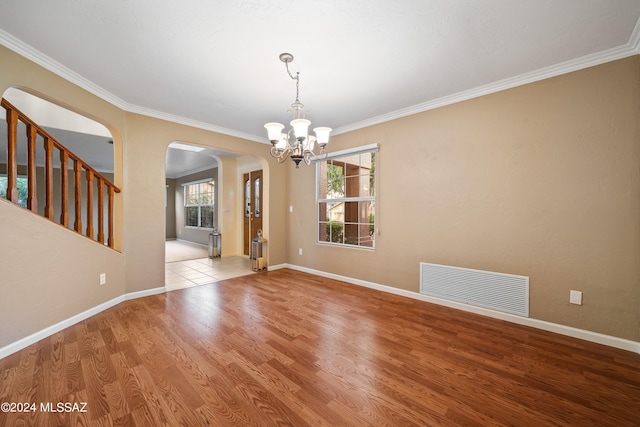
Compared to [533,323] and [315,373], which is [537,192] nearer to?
[533,323]

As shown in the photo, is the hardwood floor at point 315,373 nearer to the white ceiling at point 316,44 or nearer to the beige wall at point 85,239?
the beige wall at point 85,239

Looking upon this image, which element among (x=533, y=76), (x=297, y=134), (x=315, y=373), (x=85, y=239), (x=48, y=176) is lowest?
(x=315, y=373)

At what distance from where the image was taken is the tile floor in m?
4.18

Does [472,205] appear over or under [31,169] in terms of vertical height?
under

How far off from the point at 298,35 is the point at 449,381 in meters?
2.79

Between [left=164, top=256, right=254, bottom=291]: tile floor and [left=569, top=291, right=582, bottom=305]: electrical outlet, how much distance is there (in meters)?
4.40

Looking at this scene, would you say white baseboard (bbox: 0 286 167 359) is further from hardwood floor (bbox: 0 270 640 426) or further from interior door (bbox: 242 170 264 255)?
interior door (bbox: 242 170 264 255)

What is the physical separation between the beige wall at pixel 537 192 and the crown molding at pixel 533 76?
0.06 meters

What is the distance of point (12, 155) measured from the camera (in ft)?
6.97

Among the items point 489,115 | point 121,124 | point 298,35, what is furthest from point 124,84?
point 489,115

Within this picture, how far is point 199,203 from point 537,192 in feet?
28.8

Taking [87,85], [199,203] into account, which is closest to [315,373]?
[87,85]

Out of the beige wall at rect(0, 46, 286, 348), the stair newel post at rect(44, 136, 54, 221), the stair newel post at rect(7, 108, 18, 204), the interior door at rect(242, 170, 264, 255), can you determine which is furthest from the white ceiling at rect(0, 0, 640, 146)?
the interior door at rect(242, 170, 264, 255)

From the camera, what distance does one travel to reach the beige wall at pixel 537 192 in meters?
2.21
